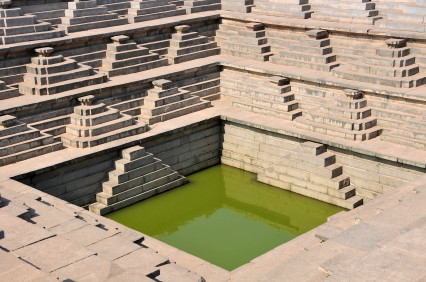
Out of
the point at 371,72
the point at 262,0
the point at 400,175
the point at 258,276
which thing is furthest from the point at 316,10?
the point at 258,276

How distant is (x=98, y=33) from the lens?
1006 inches

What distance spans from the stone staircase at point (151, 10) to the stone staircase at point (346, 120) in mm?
7489

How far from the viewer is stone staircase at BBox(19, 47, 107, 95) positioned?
23031 mm

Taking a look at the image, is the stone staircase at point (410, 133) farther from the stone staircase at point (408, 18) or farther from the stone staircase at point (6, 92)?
the stone staircase at point (6, 92)

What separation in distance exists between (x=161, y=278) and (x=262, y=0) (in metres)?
16.8

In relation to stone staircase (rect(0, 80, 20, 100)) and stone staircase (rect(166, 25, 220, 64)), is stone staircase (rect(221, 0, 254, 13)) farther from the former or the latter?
stone staircase (rect(0, 80, 20, 100))

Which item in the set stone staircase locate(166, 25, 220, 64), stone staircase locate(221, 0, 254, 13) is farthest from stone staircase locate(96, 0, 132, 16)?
stone staircase locate(221, 0, 254, 13)

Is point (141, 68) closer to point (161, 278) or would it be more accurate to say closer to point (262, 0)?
point (262, 0)

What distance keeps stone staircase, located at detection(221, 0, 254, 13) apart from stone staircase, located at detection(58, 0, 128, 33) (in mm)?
4330

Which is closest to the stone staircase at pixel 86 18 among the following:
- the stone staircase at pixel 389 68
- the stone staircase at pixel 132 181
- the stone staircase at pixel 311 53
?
the stone staircase at pixel 311 53

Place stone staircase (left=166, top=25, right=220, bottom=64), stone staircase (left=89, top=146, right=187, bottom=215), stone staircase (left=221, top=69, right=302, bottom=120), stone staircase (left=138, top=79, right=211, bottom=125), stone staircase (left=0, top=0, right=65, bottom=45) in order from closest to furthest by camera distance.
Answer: stone staircase (left=89, top=146, right=187, bottom=215) → stone staircase (left=0, top=0, right=65, bottom=45) → stone staircase (left=138, top=79, right=211, bottom=125) → stone staircase (left=221, top=69, right=302, bottom=120) → stone staircase (left=166, top=25, right=220, bottom=64)

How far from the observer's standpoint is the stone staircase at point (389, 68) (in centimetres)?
2294

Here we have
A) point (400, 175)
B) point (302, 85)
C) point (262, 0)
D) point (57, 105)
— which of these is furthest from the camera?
point (262, 0)

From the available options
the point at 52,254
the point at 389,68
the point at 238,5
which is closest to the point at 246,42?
the point at 238,5
